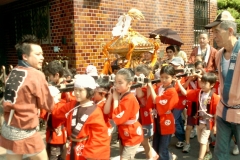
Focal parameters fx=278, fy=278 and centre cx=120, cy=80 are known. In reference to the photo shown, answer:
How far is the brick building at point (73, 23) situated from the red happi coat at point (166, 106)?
8.79 ft

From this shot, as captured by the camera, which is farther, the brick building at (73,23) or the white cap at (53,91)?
the brick building at (73,23)

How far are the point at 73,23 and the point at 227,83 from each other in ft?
12.7

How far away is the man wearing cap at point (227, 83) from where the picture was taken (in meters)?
2.90

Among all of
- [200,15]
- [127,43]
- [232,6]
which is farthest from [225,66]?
[232,6]

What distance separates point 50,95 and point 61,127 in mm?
843

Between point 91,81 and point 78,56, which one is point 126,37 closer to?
point 91,81

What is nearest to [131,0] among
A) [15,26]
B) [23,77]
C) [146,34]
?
[146,34]

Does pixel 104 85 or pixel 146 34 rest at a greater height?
pixel 146 34

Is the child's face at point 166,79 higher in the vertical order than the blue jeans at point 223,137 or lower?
higher

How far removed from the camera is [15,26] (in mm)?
Result: 7715

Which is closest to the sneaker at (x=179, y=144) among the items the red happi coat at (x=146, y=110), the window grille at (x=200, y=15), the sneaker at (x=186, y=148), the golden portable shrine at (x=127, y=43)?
the sneaker at (x=186, y=148)

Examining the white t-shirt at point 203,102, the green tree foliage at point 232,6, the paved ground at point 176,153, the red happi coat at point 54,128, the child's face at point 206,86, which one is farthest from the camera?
the green tree foliage at point 232,6

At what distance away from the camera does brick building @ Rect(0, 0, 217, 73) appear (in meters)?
6.04

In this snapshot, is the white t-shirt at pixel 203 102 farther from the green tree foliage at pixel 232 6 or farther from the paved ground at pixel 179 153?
the green tree foliage at pixel 232 6
